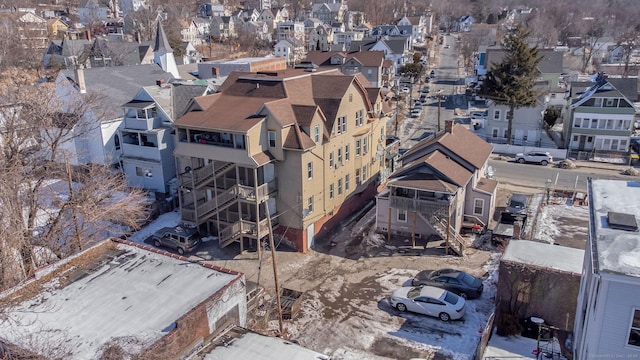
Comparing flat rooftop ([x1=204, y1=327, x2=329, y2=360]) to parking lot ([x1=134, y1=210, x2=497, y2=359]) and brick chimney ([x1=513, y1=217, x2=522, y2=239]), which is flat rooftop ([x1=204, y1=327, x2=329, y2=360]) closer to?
parking lot ([x1=134, y1=210, x2=497, y2=359])

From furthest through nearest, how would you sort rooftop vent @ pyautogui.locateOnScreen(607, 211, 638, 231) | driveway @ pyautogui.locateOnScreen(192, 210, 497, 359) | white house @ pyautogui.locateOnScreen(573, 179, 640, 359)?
driveway @ pyautogui.locateOnScreen(192, 210, 497, 359), rooftop vent @ pyautogui.locateOnScreen(607, 211, 638, 231), white house @ pyautogui.locateOnScreen(573, 179, 640, 359)

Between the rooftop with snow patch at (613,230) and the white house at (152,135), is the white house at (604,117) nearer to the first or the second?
the rooftop with snow patch at (613,230)

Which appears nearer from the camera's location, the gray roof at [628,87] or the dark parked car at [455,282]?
the dark parked car at [455,282]

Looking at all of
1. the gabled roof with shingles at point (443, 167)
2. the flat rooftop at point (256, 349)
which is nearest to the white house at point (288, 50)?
the gabled roof with shingles at point (443, 167)

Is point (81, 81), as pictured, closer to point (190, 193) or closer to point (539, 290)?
point (190, 193)

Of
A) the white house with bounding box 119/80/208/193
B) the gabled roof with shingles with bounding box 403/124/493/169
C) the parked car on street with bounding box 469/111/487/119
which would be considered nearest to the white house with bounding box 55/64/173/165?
the white house with bounding box 119/80/208/193
